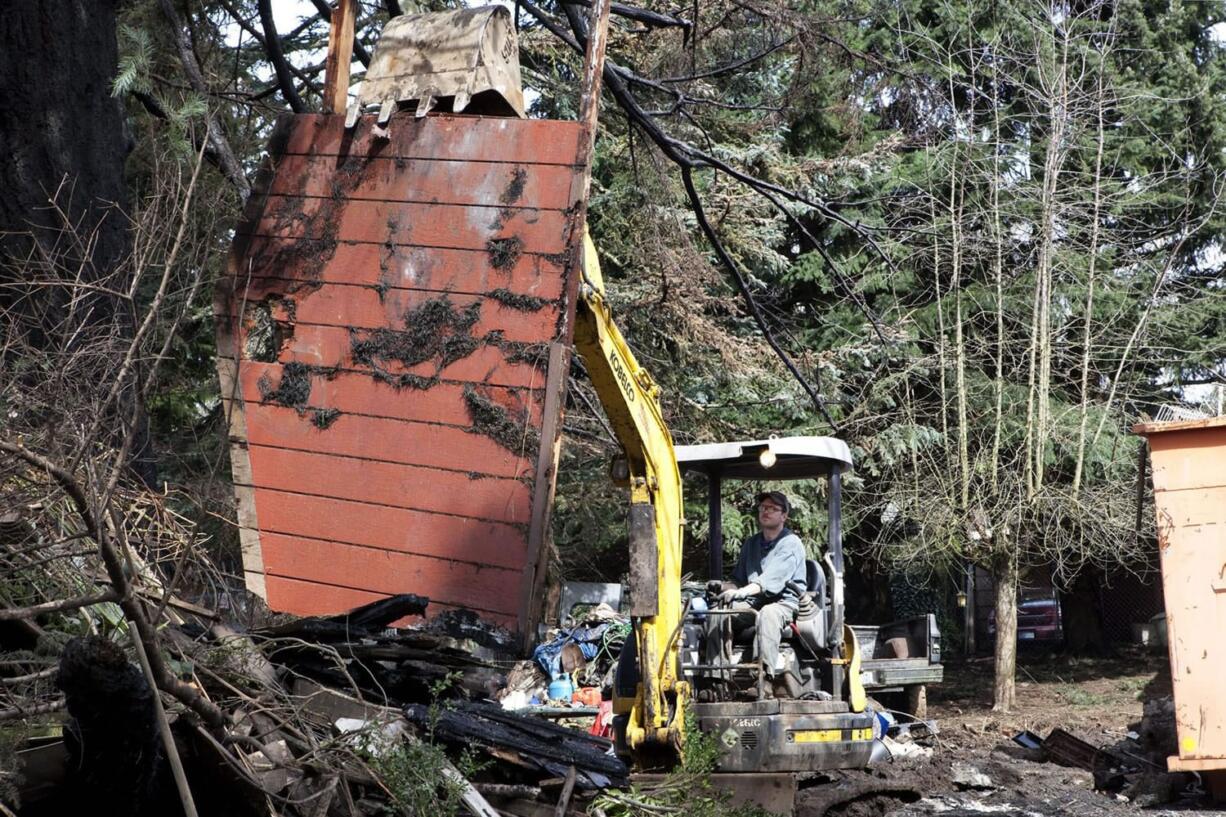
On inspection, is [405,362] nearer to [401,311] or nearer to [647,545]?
[401,311]

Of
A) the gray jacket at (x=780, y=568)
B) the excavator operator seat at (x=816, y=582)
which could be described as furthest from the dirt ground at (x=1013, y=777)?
the gray jacket at (x=780, y=568)

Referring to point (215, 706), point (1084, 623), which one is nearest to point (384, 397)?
point (215, 706)

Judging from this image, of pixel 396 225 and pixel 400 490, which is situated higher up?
pixel 396 225

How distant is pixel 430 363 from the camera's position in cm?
762

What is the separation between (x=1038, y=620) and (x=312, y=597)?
81.4 ft

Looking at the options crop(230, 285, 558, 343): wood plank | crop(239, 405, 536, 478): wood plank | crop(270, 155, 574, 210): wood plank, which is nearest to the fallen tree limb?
crop(239, 405, 536, 478): wood plank

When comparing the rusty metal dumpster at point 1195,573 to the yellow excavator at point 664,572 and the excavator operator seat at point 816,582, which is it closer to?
the yellow excavator at point 664,572

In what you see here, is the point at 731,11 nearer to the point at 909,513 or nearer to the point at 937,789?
the point at 937,789

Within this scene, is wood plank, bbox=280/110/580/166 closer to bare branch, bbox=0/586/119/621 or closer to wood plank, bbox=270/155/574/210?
wood plank, bbox=270/155/574/210

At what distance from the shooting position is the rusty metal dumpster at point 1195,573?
34.0 feet

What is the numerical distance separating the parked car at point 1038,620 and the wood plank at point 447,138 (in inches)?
937

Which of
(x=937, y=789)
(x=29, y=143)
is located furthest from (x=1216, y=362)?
(x=29, y=143)

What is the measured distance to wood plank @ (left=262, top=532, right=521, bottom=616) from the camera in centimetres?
728

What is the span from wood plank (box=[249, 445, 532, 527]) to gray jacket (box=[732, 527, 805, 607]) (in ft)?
8.02
